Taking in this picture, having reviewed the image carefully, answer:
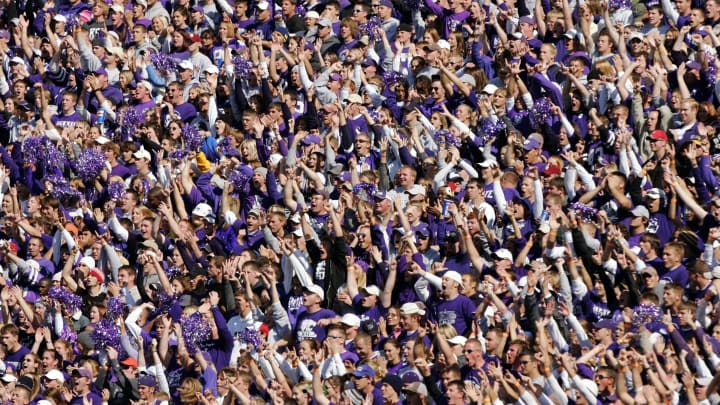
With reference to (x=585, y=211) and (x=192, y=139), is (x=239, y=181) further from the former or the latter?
(x=585, y=211)

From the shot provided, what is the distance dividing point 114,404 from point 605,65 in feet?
18.9

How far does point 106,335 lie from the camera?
843 inches

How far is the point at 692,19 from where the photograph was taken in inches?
900

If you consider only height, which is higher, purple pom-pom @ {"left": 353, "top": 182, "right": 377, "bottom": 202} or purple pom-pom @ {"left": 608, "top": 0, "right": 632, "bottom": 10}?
purple pom-pom @ {"left": 608, "top": 0, "right": 632, "bottom": 10}

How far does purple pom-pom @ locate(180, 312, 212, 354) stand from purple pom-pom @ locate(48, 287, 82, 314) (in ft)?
5.68

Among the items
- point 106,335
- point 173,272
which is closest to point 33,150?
point 173,272

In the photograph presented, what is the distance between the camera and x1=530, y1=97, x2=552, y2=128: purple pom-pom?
2205cm

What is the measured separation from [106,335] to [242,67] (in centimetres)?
387

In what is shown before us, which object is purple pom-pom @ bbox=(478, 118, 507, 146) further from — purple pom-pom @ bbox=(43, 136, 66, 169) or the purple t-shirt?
purple pom-pom @ bbox=(43, 136, 66, 169)

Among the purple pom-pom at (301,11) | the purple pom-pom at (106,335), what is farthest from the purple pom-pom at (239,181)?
the purple pom-pom at (301,11)

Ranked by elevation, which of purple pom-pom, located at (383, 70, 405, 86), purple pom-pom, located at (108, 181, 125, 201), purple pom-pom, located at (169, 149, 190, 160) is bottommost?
purple pom-pom, located at (108, 181, 125, 201)

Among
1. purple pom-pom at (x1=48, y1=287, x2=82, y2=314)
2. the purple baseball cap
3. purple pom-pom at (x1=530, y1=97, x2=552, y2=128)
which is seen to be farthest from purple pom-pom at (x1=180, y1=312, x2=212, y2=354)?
purple pom-pom at (x1=530, y1=97, x2=552, y2=128)

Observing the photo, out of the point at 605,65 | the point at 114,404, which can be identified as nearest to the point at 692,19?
the point at 605,65

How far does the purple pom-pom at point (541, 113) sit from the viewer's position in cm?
2205
